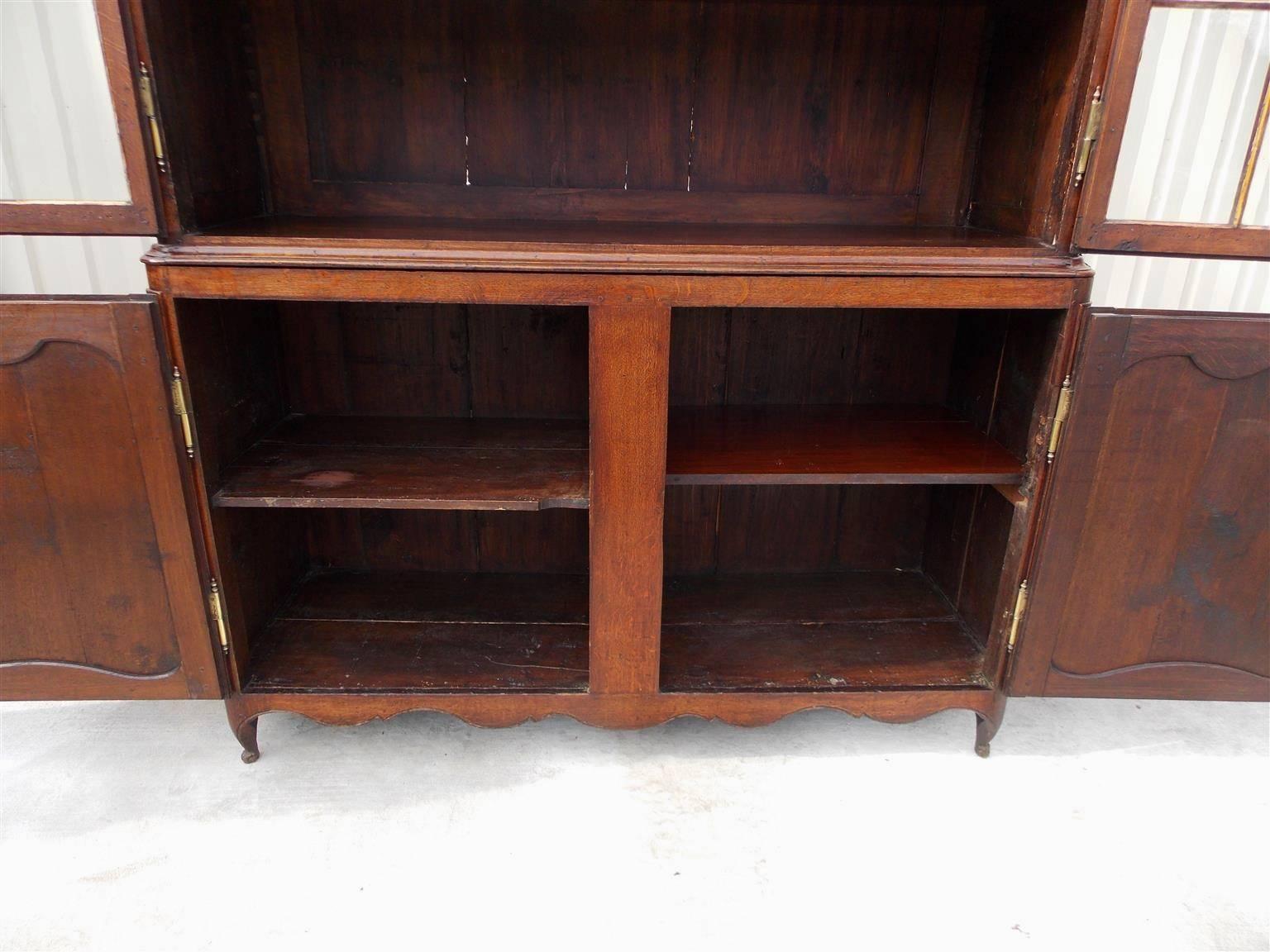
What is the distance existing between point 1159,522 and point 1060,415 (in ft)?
0.94

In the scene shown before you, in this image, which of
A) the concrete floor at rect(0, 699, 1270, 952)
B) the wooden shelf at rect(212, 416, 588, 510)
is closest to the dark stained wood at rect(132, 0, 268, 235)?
the wooden shelf at rect(212, 416, 588, 510)

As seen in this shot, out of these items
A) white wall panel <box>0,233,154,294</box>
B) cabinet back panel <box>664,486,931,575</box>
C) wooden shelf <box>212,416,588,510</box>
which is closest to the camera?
white wall panel <box>0,233,154,294</box>

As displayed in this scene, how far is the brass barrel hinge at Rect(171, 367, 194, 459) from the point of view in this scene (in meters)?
1.30

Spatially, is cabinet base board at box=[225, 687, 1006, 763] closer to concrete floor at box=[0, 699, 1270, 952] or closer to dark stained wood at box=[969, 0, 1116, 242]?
concrete floor at box=[0, 699, 1270, 952]

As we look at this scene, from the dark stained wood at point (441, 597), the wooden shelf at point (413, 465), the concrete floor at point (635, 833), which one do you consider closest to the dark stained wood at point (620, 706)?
the concrete floor at point (635, 833)

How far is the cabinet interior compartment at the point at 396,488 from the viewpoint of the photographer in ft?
4.80

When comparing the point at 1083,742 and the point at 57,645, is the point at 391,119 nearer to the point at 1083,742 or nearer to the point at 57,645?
the point at 57,645

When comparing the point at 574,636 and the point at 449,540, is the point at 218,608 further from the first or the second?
the point at 574,636

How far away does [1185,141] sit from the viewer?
4.22 ft

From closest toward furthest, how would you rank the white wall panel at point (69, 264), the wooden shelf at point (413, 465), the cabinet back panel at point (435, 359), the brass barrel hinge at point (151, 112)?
the brass barrel hinge at point (151, 112), the white wall panel at point (69, 264), the wooden shelf at point (413, 465), the cabinet back panel at point (435, 359)

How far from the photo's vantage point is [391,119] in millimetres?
→ 1615

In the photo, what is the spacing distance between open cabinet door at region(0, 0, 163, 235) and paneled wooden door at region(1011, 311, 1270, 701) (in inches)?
60.8

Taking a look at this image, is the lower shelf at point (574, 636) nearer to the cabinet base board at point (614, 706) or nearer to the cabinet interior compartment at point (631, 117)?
the cabinet base board at point (614, 706)

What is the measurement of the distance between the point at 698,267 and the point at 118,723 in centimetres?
156
